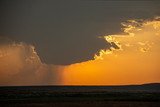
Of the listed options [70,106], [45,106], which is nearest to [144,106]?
[70,106]

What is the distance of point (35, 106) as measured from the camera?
2130 inches

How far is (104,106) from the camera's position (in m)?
52.5

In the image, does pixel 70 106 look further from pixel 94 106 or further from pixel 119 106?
pixel 119 106

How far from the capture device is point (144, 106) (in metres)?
52.9

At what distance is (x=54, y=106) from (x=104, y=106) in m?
7.21

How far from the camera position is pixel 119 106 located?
175ft

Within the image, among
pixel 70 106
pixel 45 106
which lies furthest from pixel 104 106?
pixel 45 106

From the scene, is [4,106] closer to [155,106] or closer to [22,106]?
[22,106]

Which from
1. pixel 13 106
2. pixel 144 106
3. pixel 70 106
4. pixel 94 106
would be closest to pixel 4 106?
pixel 13 106

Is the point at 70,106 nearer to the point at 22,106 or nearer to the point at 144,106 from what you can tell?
the point at 22,106

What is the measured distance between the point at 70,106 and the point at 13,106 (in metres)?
8.33

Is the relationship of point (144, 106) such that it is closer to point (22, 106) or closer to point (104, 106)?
point (104, 106)

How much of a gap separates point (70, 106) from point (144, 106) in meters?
10.5

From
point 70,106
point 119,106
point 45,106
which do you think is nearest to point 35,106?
point 45,106
